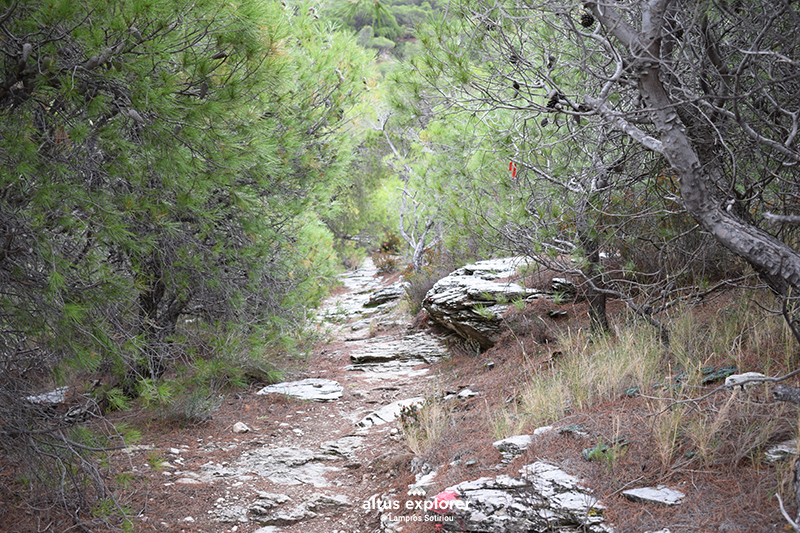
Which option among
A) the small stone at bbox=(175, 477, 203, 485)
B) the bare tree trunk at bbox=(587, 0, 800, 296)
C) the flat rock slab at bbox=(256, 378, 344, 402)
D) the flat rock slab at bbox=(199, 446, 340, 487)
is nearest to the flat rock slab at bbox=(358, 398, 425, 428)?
the flat rock slab at bbox=(199, 446, 340, 487)

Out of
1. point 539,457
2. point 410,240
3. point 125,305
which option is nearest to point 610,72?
point 539,457

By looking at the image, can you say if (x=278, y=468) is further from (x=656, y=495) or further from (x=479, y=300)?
(x=479, y=300)

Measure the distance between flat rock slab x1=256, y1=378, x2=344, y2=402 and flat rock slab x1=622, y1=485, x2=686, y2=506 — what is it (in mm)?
4786

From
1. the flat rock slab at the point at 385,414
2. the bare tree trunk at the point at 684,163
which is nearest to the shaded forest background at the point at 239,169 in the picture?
the bare tree trunk at the point at 684,163

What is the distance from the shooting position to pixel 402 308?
11.3 metres

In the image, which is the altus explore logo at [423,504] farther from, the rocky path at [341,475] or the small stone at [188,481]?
the small stone at [188,481]

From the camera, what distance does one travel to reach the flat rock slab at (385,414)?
227 inches

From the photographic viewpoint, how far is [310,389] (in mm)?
7117

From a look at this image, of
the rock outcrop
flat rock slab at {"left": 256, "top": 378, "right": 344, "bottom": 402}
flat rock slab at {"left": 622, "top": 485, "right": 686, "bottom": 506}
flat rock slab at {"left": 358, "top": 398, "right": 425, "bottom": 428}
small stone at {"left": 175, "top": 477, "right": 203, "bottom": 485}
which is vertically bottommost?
flat rock slab at {"left": 256, "top": 378, "right": 344, "bottom": 402}

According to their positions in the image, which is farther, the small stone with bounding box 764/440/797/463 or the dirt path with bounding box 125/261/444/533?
the dirt path with bounding box 125/261/444/533

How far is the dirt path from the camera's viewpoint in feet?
12.0

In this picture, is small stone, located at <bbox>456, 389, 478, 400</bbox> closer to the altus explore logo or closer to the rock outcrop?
the rock outcrop

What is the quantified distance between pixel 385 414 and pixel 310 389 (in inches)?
65.0

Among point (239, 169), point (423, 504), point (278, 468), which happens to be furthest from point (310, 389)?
point (239, 169)
